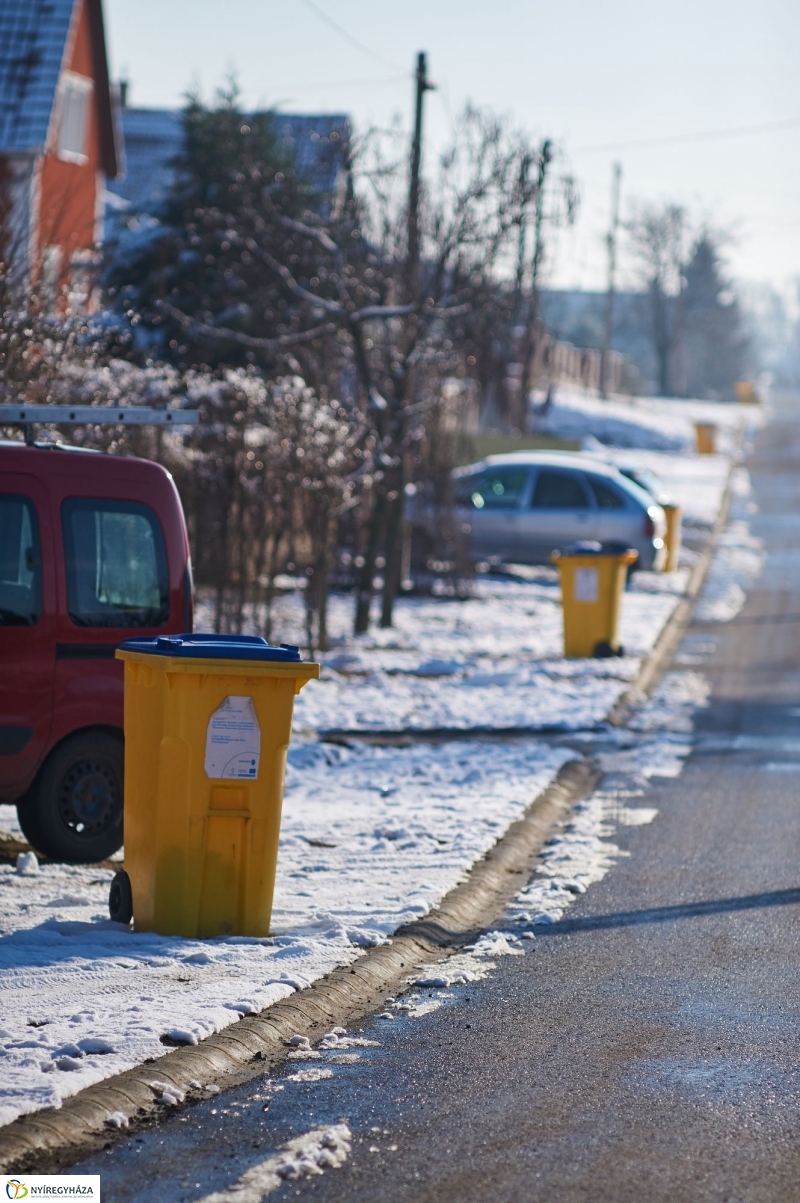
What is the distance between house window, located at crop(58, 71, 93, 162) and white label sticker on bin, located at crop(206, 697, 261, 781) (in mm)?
27959

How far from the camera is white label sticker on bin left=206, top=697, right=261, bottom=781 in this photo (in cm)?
671

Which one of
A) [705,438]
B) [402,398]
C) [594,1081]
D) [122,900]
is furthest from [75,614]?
[705,438]

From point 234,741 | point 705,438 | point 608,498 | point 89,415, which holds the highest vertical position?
point 705,438

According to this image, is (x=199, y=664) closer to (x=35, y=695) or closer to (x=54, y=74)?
(x=35, y=695)

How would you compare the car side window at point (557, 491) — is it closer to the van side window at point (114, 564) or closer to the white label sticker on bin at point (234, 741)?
the van side window at point (114, 564)

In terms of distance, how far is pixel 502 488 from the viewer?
956 inches

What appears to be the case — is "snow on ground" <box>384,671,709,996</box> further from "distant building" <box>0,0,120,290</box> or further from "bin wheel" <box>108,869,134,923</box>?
"distant building" <box>0,0,120,290</box>

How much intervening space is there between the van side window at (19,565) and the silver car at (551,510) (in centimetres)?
1581

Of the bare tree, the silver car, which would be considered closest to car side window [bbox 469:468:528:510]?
the silver car

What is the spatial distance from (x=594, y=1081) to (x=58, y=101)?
96.9ft

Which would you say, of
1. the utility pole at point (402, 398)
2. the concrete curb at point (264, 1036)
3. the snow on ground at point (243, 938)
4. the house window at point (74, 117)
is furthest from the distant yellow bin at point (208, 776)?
the house window at point (74, 117)

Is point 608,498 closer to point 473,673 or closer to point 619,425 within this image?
point 473,673

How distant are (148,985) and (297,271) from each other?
14.8 meters

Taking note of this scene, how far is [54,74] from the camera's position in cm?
3102
